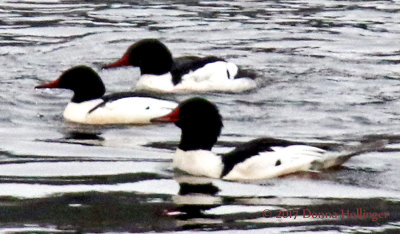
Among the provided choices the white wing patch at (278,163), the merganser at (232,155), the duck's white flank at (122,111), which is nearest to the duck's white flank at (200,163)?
the merganser at (232,155)

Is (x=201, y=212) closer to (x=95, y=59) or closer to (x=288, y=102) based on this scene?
(x=288, y=102)

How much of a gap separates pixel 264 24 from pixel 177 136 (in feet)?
26.7

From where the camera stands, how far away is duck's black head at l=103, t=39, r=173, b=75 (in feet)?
58.1

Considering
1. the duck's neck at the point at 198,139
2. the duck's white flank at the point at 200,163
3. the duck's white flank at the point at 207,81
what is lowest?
the duck's white flank at the point at 207,81

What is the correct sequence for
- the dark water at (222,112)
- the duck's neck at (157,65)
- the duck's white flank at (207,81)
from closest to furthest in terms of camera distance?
the dark water at (222,112) → the duck's white flank at (207,81) → the duck's neck at (157,65)

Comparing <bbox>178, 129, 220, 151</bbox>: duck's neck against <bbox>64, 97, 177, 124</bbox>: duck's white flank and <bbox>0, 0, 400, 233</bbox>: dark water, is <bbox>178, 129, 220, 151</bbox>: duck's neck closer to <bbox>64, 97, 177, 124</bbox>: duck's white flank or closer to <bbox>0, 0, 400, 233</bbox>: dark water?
<bbox>0, 0, 400, 233</bbox>: dark water

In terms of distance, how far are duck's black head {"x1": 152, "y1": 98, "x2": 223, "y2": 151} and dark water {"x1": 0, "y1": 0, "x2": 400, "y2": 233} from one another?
0.37 meters

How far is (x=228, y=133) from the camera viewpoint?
14570 millimetres

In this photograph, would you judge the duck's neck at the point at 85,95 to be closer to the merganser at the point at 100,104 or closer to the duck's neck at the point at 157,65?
the merganser at the point at 100,104

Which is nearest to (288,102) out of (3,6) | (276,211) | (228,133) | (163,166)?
(228,133)

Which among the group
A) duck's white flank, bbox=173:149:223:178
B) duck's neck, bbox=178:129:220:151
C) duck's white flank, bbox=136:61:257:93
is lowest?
duck's white flank, bbox=136:61:257:93

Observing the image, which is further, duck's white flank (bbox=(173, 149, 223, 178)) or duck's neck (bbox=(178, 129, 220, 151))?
duck's neck (bbox=(178, 129, 220, 151))

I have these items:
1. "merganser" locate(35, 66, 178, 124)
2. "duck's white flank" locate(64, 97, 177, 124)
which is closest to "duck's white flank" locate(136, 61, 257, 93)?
"merganser" locate(35, 66, 178, 124)

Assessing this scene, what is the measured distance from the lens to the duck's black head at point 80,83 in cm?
1580
